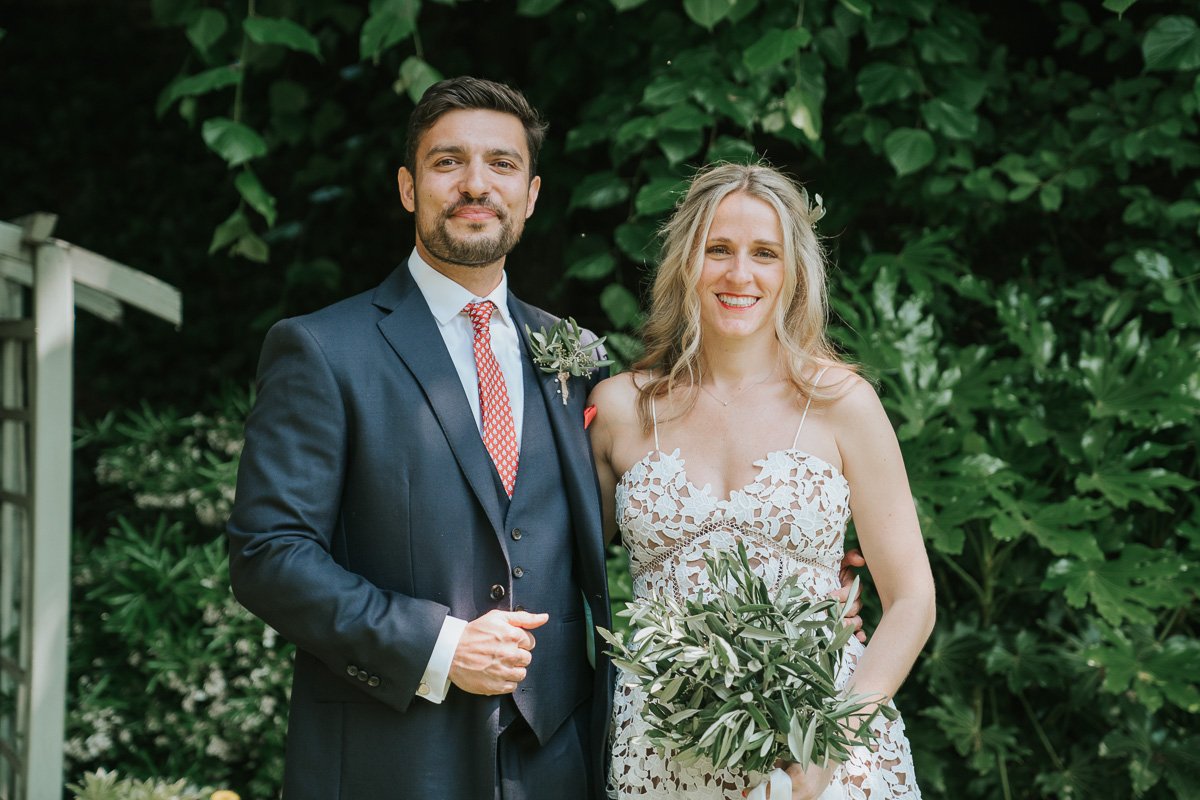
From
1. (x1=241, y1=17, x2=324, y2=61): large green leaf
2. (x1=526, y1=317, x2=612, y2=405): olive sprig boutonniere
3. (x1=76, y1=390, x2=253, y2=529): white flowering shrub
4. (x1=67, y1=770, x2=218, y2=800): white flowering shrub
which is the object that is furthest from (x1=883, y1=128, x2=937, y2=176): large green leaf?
(x1=67, y1=770, x2=218, y2=800): white flowering shrub

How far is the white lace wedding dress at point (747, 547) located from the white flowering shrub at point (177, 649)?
1898 millimetres

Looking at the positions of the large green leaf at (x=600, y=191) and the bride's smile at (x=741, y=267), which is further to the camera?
the large green leaf at (x=600, y=191)

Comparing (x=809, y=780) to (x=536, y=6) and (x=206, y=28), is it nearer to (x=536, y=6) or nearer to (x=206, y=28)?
(x=536, y=6)

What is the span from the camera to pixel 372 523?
216cm

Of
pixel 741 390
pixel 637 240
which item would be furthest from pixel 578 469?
pixel 637 240

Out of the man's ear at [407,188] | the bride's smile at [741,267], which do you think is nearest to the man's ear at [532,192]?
the man's ear at [407,188]

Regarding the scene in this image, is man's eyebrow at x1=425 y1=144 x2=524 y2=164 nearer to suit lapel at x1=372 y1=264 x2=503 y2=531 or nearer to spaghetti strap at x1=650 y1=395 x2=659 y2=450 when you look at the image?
suit lapel at x1=372 y1=264 x2=503 y2=531

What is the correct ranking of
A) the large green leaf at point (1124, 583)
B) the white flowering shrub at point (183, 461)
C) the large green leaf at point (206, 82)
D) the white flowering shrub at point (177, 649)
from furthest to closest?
the white flowering shrub at point (183, 461)
the white flowering shrub at point (177, 649)
the large green leaf at point (206, 82)
the large green leaf at point (1124, 583)

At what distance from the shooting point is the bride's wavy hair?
97.1 inches

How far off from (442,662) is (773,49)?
1983mm

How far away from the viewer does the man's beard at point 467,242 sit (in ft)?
7.52

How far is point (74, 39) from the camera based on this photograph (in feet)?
19.2

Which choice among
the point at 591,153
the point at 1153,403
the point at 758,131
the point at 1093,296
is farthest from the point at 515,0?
the point at 1153,403

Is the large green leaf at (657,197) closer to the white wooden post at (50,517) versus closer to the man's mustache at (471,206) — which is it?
the man's mustache at (471,206)
